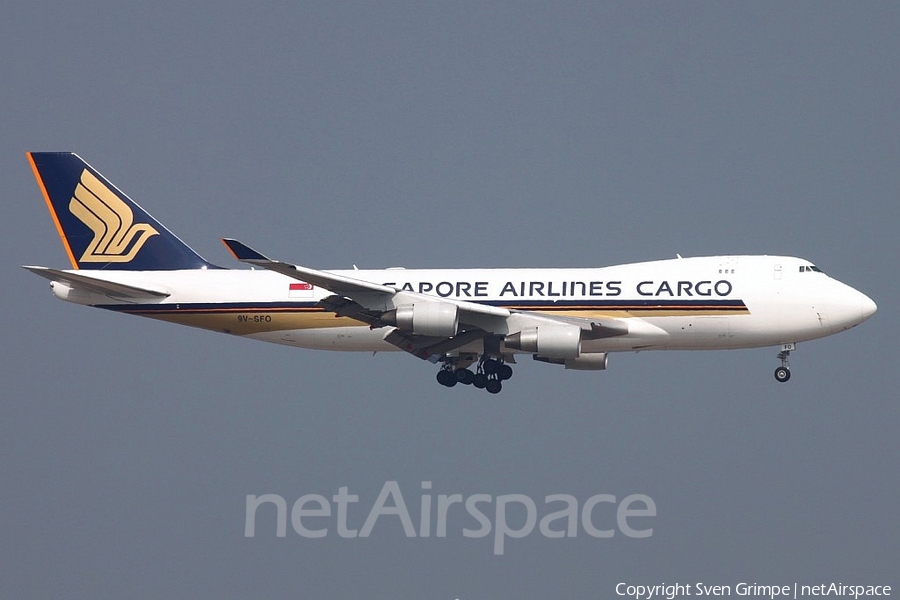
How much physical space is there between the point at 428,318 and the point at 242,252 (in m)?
7.12

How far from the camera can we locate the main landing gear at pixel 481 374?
51938mm

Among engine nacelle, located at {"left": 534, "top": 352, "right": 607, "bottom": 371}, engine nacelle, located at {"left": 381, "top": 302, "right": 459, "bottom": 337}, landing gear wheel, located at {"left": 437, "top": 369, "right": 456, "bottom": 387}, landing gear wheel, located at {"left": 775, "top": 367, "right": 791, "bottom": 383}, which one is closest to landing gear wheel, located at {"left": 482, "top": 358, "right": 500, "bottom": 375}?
landing gear wheel, located at {"left": 437, "top": 369, "right": 456, "bottom": 387}

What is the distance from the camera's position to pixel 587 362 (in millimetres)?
51875

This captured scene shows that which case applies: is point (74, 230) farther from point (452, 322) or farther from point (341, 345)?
point (452, 322)

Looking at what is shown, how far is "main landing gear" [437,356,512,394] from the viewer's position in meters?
51.9

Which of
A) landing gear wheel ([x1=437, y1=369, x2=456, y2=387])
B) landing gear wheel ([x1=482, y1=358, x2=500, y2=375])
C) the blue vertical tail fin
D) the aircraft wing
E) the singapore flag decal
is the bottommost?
landing gear wheel ([x1=437, y1=369, x2=456, y2=387])

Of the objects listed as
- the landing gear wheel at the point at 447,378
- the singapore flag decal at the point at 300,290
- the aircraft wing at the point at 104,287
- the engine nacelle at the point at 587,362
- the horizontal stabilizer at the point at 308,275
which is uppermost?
the singapore flag decal at the point at 300,290

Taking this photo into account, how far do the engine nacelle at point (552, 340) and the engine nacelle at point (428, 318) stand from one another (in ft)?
8.36

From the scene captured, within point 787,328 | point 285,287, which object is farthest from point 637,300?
point 285,287

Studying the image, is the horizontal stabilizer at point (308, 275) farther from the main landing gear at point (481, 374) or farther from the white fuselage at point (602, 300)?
the main landing gear at point (481, 374)

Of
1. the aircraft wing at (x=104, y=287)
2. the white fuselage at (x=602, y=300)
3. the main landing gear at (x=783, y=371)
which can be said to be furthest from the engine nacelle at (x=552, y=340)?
the aircraft wing at (x=104, y=287)

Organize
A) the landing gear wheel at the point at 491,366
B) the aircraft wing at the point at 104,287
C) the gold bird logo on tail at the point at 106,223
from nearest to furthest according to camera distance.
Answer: the aircraft wing at the point at 104,287
the landing gear wheel at the point at 491,366
the gold bird logo on tail at the point at 106,223

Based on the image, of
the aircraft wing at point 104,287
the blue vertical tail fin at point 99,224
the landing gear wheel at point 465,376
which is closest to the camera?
the aircraft wing at point 104,287

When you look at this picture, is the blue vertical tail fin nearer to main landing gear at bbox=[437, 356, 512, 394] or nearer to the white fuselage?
the white fuselage
